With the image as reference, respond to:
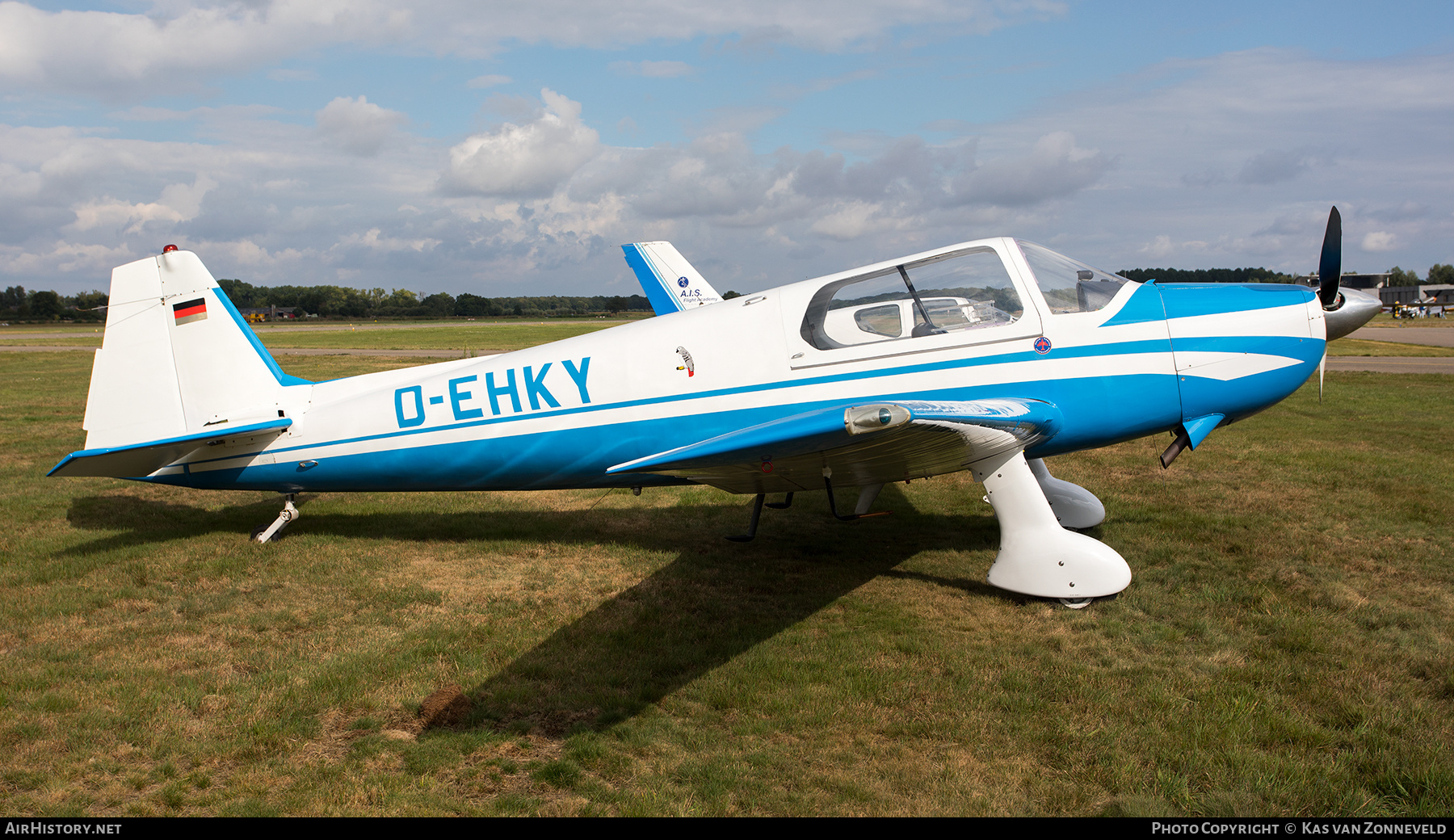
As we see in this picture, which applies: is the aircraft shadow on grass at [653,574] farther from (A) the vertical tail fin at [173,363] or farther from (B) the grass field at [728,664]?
(A) the vertical tail fin at [173,363]

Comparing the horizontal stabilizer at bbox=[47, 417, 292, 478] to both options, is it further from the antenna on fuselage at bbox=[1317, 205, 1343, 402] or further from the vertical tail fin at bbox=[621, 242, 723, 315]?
the vertical tail fin at bbox=[621, 242, 723, 315]

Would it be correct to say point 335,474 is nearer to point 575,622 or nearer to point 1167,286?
point 575,622

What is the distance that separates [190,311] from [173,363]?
51 centimetres


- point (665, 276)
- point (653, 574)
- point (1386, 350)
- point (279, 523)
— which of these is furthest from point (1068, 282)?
point (1386, 350)

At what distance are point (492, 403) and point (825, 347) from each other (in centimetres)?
273

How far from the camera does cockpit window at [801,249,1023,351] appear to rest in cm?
545

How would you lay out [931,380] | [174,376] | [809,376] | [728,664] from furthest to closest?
[174,376]
[809,376]
[931,380]
[728,664]

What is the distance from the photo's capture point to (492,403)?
6.20 m

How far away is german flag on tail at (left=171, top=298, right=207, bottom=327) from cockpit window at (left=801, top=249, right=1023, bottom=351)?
552cm

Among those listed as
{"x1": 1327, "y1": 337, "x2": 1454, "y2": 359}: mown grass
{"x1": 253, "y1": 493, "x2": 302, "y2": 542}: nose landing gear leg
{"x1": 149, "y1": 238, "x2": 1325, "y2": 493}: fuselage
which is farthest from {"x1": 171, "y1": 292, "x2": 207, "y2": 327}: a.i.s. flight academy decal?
{"x1": 1327, "y1": 337, "x2": 1454, "y2": 359}: mown grass

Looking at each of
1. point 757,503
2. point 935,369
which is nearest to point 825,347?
point 935,369

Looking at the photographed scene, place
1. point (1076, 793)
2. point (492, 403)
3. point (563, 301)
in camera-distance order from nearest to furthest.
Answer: point (1076, 793) < point (492, 403) < point (563, 301)

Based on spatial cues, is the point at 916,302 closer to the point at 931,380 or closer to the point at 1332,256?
the point at 931,380

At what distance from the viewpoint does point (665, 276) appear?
18.7 metres
